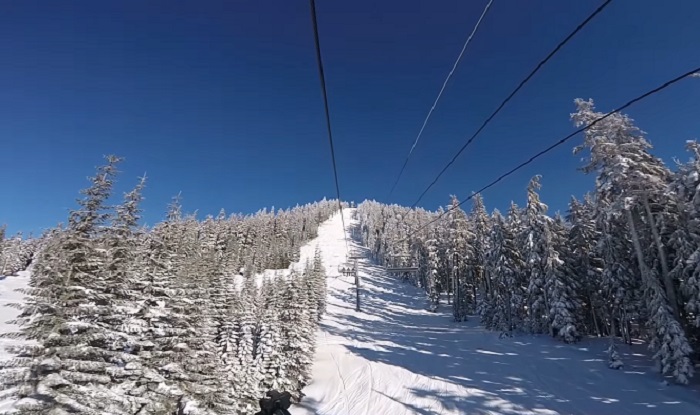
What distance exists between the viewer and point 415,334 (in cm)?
4056

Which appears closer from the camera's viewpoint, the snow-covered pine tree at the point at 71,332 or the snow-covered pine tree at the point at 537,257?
the snow-covered pine tree at the point at 71,332

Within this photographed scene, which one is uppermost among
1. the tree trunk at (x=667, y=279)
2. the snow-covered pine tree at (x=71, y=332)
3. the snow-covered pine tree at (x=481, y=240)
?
the snow-covered pine tree at (x=481, y=240)

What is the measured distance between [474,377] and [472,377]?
130mm

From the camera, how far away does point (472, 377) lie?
22.7 metres

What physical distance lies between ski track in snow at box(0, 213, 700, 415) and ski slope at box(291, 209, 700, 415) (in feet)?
0.17

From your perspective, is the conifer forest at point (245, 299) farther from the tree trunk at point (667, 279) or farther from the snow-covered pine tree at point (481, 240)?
the snow-covered pine tree at point (481, 240)

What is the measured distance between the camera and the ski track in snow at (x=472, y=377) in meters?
16.7

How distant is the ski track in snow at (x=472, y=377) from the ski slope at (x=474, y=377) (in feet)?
0.17

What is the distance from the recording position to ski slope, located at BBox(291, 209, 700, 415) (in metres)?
16.8

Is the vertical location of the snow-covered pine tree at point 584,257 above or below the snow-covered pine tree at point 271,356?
above

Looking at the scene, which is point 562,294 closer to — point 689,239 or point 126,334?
point 689,239

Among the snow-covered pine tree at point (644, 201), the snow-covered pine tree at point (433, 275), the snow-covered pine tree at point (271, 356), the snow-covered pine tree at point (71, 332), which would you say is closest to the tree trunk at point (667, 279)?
the snow-covered pine tree at point (644, 201)

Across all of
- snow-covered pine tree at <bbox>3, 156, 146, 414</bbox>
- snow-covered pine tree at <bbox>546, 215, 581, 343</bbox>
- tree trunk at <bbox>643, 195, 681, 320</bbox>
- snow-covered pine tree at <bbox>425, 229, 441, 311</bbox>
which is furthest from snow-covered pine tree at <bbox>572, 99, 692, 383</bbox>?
snow-covered pine tree at <bbox>425, 229, 441, 311</bbox>

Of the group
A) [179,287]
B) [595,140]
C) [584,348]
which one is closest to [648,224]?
[595,140]
